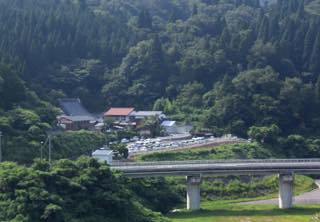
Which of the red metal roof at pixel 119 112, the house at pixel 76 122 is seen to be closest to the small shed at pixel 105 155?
the house at pixel 76 122

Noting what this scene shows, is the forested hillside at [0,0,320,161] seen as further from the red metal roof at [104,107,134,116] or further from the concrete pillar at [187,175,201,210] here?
the concrete pillar at [187,175,201,210]

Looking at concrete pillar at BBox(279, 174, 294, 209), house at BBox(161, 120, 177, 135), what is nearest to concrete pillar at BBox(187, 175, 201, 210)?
concrete pillar at BBox(279, 174, 294, 209)

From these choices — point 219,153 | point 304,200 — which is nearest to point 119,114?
point 219,153

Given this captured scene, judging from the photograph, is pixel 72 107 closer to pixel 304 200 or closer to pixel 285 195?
pixel 304 200

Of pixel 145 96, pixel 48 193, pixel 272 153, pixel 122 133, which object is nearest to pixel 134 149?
pixel 122 133

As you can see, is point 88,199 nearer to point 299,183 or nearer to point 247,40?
point 299,183
